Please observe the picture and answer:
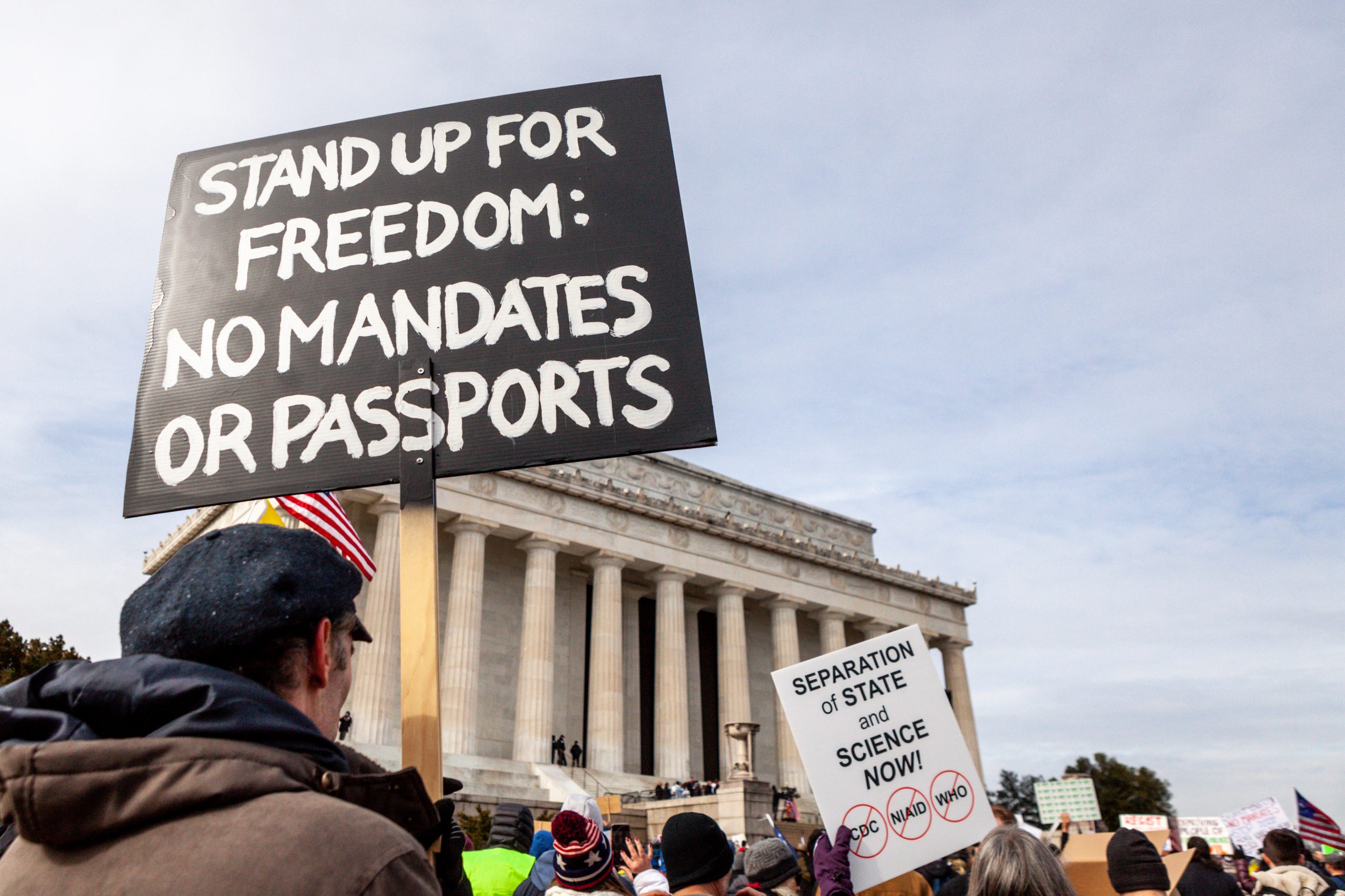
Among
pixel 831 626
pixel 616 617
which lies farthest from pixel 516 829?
pixel 831 626

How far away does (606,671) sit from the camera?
135 ft

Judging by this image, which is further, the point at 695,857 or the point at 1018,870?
the point at 695,857

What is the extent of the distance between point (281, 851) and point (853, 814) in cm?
554

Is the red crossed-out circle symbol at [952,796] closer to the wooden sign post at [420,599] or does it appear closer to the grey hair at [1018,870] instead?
the grey hair at [1018,870]

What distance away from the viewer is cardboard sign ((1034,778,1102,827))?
25844 mm

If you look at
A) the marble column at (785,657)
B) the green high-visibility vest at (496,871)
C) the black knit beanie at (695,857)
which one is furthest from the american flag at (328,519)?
the marble column at (785,657)

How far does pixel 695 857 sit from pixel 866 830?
6.93 ft

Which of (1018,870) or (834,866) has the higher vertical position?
(1018,870)

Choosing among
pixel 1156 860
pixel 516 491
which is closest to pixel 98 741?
pixel 1156 860

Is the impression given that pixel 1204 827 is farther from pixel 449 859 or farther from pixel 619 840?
pixel 449 859

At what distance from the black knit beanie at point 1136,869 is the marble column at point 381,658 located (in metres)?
31.6

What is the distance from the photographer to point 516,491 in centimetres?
4072

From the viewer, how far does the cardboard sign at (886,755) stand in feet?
21.0

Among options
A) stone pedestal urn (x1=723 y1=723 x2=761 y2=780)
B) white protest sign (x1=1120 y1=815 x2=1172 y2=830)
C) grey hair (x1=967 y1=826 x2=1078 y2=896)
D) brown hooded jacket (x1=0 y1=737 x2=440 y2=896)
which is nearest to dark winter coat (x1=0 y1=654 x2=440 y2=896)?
brown hooded jacket (x1=0 y1=737 x2=440 y2=896)
